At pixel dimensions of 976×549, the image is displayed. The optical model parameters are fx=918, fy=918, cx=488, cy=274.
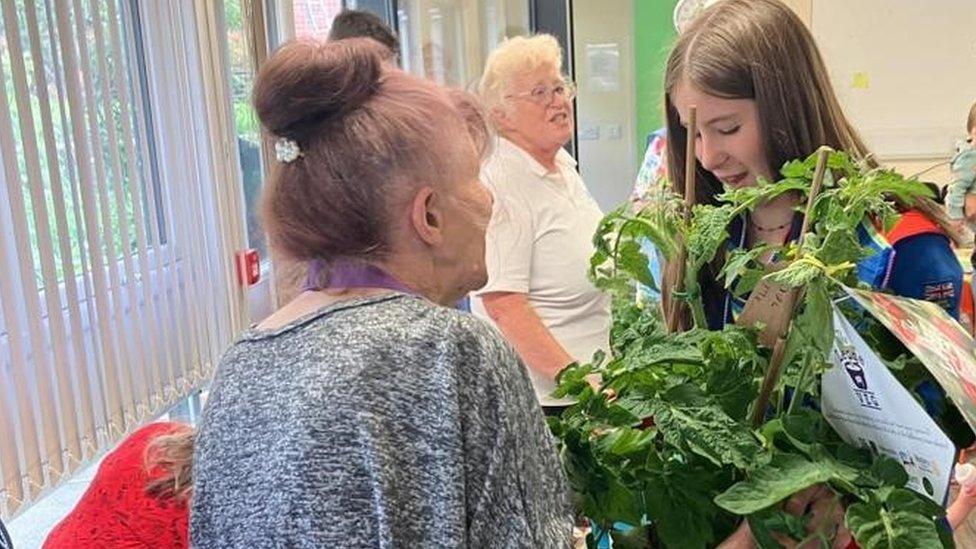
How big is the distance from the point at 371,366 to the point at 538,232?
115 cm

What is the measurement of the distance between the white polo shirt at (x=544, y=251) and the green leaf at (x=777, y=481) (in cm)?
105

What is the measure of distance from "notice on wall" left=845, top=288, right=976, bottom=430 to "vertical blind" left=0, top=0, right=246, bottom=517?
1167 millimetres

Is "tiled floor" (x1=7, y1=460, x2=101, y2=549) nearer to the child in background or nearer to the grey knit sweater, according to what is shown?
the grey knit sweater

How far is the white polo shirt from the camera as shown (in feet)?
5.79

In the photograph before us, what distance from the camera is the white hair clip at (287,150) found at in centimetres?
78

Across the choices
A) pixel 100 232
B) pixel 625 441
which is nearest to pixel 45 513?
pixel 100 232

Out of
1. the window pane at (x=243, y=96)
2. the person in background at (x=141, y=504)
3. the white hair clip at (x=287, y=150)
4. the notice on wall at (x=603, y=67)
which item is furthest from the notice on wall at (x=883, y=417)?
the notice on wall at (x=603, y=67)

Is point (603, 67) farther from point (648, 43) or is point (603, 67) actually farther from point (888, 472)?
point (888, 472)

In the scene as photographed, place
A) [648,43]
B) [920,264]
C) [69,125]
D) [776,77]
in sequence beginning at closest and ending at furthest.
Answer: [920,264]
[776,77]
[69,125]
[648,43]

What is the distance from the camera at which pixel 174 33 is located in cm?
182

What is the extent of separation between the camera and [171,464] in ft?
3.10

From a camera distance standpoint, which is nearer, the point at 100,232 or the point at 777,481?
the point at 777,481

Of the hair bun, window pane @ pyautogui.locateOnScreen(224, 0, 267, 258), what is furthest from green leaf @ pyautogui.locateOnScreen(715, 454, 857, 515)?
Result: window pane @ pyautogui.locateOnScreen(224, 0, 267, 258)

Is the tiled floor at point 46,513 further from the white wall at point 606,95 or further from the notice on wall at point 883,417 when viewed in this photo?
the white wall at point 606,95
